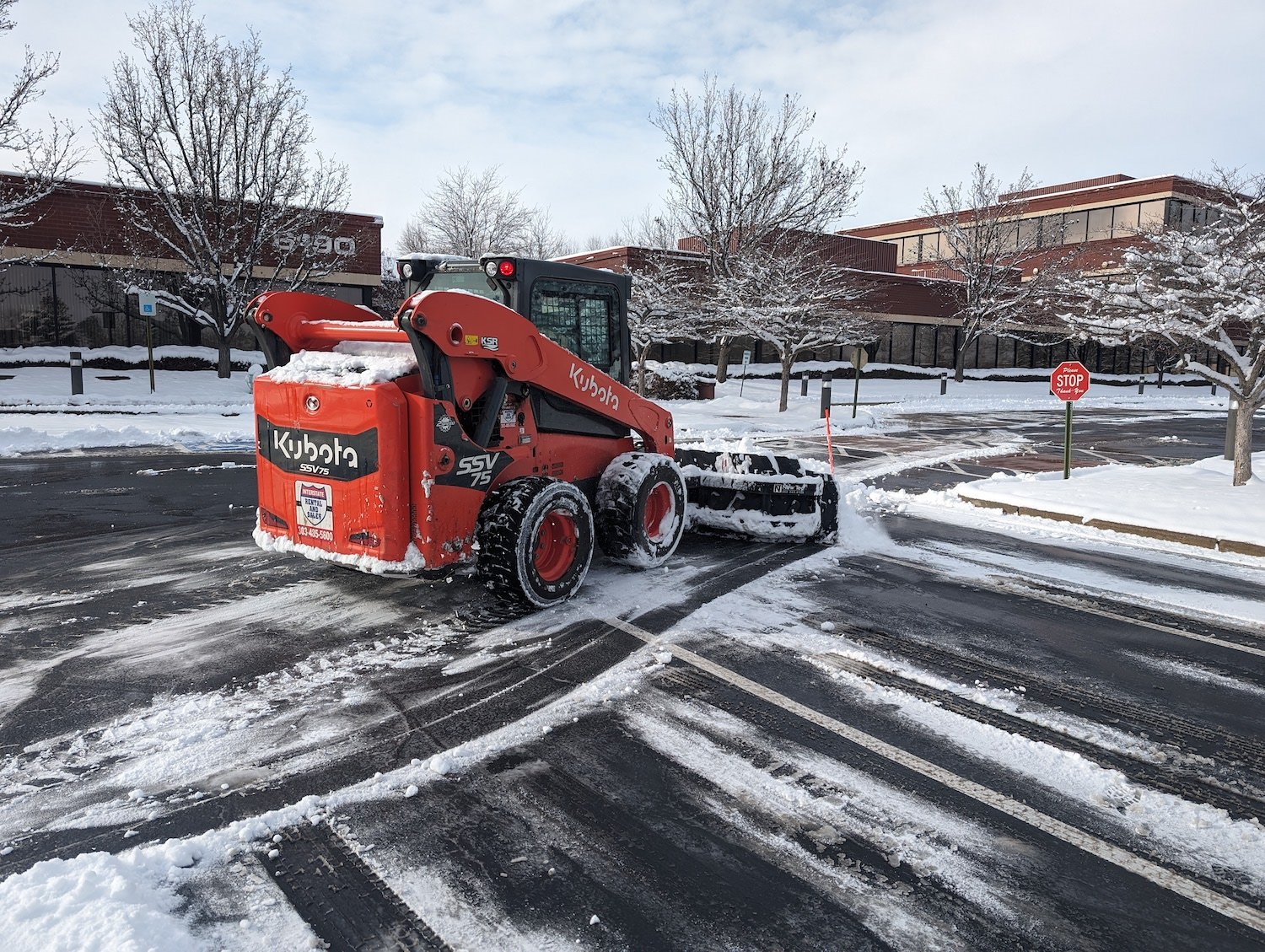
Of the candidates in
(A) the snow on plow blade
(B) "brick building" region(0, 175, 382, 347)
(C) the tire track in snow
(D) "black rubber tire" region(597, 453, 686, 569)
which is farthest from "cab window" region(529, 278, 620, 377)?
(B) "brick building" region(0, 175, 382, 347)

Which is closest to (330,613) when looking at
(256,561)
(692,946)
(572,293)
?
(256,561)

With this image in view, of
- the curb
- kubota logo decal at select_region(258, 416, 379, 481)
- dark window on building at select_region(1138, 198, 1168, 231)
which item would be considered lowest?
the curb

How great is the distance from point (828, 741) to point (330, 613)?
3.65m

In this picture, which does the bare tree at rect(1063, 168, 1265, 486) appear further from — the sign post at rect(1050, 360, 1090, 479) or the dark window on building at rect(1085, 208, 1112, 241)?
the dark window on building at rect(1085, 208, 1112, 241)

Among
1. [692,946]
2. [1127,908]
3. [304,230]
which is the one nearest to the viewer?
[692,946]

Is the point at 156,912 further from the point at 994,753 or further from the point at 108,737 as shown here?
the point at 994,753

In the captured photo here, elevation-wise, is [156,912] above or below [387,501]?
below

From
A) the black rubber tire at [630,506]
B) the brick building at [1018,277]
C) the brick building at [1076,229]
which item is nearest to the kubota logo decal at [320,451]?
the black rubber tire at [630,506]

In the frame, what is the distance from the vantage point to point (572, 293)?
23.1ft

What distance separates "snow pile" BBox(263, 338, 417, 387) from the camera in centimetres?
552

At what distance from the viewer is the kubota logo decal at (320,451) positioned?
5438mm

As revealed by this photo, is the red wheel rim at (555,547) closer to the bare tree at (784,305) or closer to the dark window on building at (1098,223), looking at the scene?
the bare tree at (784,305)

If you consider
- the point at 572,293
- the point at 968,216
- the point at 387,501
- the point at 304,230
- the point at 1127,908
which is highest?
the point at 968,216

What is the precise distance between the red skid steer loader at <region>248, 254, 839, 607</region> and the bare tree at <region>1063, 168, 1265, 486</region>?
25.6 ft
